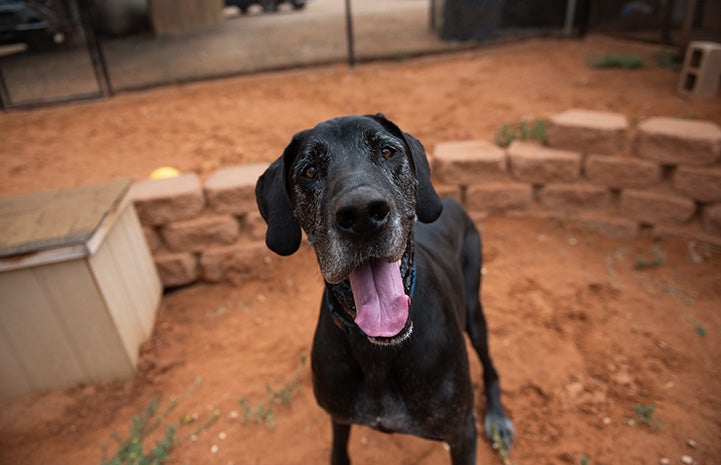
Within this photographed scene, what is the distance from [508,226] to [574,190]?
72cm

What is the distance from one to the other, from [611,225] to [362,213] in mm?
3983

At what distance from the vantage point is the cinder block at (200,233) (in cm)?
457

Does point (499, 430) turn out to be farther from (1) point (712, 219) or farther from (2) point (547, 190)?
(1) point (712, 219)

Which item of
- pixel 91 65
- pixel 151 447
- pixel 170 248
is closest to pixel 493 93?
pixel 170 248

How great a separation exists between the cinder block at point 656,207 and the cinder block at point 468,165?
1.20 m

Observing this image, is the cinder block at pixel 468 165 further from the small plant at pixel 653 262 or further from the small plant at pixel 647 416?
the small plant at pixel 647 416

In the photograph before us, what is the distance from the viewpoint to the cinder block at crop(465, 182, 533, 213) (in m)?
5.04

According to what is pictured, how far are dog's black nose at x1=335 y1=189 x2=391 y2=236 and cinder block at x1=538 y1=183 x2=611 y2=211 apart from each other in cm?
369

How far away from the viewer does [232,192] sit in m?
4.52

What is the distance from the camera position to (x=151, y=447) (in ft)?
10.5

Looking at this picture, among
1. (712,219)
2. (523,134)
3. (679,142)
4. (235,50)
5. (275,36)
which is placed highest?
(275,36)

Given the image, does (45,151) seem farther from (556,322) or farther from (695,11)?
(695,11)

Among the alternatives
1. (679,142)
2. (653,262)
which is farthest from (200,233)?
(679,142)

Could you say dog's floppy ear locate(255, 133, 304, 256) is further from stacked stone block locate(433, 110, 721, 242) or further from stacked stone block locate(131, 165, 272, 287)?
stacked stone block locate(433, 110, 721, 242)
